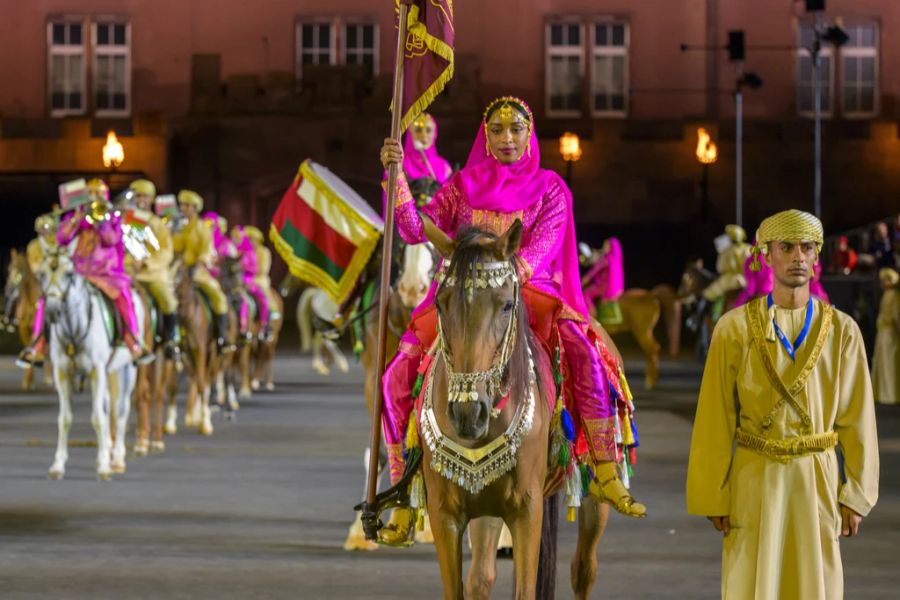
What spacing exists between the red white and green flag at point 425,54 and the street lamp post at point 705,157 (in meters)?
39.3

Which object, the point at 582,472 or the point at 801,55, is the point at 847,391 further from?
the point at 801,55

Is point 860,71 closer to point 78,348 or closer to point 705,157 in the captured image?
point 705,157

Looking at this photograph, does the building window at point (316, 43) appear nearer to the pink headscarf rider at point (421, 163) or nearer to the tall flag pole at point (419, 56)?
the pink headscarf rider at point (421, 163)

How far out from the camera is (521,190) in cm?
963

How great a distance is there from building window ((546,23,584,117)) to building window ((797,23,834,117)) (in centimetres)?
554

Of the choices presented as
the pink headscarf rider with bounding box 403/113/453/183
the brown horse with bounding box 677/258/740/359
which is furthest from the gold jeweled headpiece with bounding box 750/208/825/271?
the brown horse with bounding box 677/258/740/359

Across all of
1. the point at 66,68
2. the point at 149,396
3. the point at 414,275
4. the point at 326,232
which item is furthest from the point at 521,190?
the point at 66,68

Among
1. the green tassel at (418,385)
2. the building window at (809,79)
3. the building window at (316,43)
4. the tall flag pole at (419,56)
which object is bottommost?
the green tassel at (418,385)

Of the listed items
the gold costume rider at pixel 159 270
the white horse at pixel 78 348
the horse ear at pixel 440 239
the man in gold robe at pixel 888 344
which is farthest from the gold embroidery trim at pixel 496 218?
the man in gold robe at pixel 888 344

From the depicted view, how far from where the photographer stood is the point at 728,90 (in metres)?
53.9

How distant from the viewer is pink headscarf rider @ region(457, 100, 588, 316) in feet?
31.5

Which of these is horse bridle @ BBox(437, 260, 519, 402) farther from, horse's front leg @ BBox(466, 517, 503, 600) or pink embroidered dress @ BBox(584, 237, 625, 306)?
pink embroidered dress @ BBox(584, 237, 625, 306)

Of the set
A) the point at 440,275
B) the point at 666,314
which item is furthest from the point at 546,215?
the point at 666,314

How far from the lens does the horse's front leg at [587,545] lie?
10.4 meters
